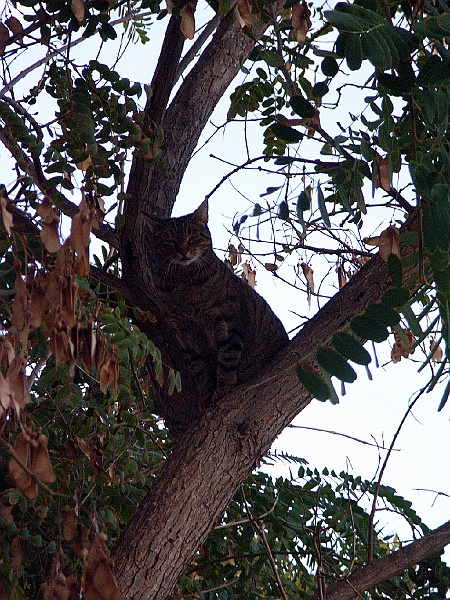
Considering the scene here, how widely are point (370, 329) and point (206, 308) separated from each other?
2.63m

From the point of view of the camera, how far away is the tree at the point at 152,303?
1833mm

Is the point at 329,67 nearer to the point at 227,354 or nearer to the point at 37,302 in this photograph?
the point at 37,302

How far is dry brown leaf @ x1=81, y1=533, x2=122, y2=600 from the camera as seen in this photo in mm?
1843

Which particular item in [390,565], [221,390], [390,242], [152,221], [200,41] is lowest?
[390,565]

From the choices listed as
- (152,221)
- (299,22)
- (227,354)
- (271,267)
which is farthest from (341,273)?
(299,22)

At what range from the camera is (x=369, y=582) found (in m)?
2.76

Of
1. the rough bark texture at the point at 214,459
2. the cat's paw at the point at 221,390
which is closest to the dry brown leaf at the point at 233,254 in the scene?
the cat's paw at the point at 221,390

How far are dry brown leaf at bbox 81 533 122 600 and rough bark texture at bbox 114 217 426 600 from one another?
31.0 inches

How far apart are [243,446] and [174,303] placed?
1.74m

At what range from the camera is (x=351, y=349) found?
192cm

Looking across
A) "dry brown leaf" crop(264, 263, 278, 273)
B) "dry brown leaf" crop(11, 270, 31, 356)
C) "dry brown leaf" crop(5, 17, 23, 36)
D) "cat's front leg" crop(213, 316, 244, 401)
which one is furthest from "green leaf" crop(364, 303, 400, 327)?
"dry brown leaf" crop(264, 263, 278, 273)

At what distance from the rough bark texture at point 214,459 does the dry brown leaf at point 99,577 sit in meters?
0.79

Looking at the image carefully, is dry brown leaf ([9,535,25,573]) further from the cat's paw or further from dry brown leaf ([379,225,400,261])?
the cat's paw

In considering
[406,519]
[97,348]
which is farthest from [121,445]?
[406,519]
